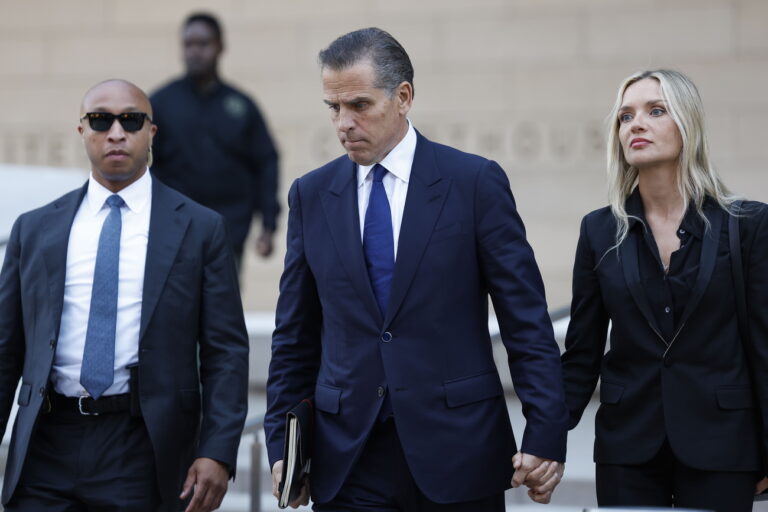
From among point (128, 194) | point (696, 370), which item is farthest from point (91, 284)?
point (696, 370)

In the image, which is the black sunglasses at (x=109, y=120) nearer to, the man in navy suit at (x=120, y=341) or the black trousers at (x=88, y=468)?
the man in navy suit at (x=120, y=341)

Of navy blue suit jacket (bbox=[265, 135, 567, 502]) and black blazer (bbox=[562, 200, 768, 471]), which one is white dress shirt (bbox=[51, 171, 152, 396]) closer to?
navy blue suit jacket (bbox=[265, 135, 567, 502])

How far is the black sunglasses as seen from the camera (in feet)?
15.6

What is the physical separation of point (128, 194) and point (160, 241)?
240 mm

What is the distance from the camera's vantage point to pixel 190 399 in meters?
4.62

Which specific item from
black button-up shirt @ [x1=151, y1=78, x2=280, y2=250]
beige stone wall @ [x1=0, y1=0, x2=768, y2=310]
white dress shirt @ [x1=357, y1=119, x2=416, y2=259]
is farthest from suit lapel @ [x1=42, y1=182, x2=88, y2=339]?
beige stone wall @ [x1=0, y1=0, x2=768, y2=310]

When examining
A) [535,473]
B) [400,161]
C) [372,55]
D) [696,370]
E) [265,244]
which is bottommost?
[535,473]

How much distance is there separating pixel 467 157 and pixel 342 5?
7265 millimetres

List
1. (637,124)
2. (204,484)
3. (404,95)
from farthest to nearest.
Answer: (204,484)
(637,124)
(404,95)

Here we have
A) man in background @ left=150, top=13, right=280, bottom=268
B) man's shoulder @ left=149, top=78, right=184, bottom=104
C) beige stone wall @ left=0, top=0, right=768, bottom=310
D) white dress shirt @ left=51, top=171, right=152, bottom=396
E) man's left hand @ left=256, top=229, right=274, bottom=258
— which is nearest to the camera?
white dress shirt @ left=51, top=171, right=152, bottom=396

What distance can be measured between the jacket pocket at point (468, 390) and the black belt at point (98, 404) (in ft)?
3.72

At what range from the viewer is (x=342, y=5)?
36.8ft

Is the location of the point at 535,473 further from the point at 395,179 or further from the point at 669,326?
the point at 395,179

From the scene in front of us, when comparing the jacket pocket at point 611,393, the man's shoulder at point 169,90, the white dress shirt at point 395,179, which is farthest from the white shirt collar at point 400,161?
the man's shoulder at point 169,90
